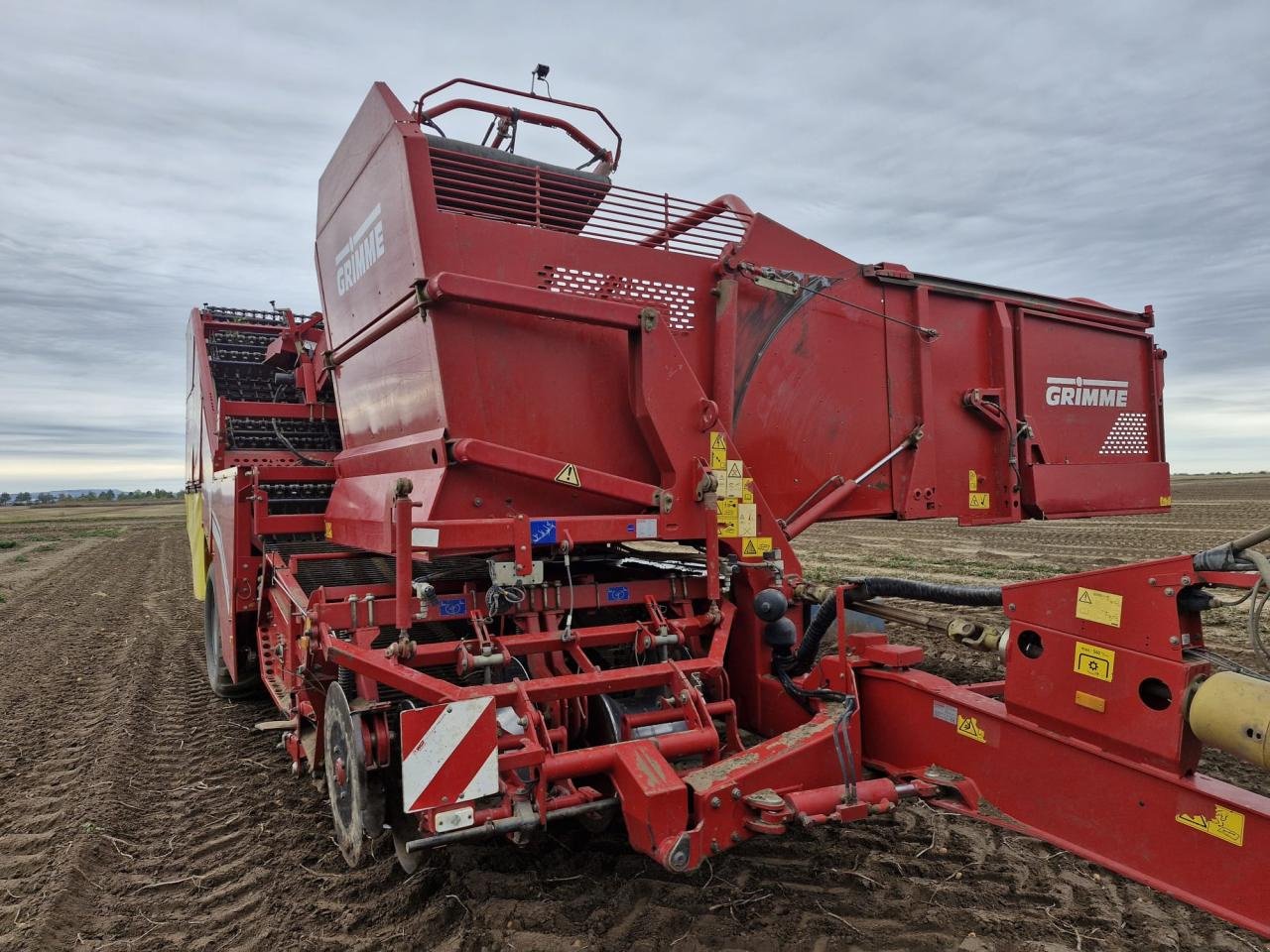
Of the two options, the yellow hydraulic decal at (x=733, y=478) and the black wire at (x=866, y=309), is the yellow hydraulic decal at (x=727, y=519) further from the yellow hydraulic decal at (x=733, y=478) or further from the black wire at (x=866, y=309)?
the black wire at (x=866, y=309)

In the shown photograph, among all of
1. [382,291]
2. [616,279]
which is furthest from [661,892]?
[382,291]

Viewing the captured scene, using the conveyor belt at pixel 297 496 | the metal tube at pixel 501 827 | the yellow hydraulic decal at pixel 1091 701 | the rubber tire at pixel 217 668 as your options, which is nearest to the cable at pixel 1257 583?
the yellow hydraulic decal at pixel 1091 701

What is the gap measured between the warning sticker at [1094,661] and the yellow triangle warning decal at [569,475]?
1.90m

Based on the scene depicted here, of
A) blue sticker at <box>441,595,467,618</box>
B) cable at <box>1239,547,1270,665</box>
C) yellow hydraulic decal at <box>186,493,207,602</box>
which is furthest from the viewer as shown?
yellow hydraulic decal at <box>186,493,207,602</box>

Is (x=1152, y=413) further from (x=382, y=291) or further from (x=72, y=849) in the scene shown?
(x=72, y=849)

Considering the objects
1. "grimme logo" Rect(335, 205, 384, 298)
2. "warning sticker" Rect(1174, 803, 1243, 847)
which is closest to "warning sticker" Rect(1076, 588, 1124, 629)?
"warning sticker" Rect(1174, 803, 1243, 847)

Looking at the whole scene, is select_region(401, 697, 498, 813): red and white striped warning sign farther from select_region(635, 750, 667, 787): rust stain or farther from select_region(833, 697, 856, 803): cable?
select_region(833, 697, 856, 803): cable

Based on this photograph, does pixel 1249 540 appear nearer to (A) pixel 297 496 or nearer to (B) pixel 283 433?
(A) pixel 297 496

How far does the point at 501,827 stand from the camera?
2443 millimetres

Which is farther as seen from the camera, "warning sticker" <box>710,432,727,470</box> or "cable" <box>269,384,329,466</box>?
"cable" <box>269,384,329,466</box>

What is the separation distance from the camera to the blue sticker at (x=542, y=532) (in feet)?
10.6

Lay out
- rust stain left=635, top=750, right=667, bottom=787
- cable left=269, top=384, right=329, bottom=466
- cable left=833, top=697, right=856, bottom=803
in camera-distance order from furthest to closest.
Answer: cable left=269, top=384, right=329, bottom=466 → cable left=833, top=697, right=856, bottom=803 → rust stain left=635, top=750, right=667, bottom=787

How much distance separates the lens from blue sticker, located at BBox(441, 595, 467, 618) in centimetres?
320

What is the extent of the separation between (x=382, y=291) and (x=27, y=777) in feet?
11.0
